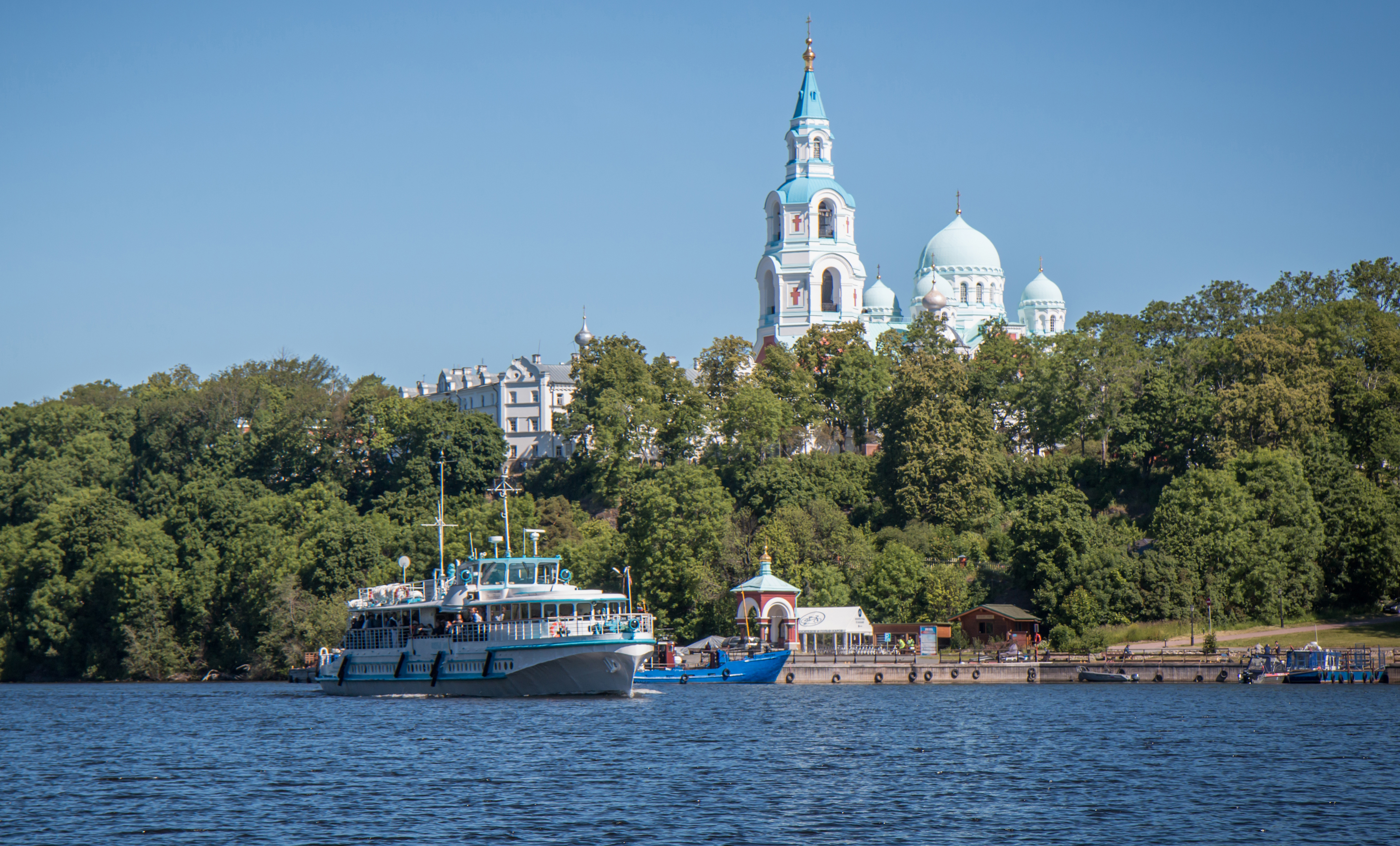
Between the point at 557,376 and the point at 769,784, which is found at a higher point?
the point at 557,376

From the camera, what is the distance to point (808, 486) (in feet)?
331

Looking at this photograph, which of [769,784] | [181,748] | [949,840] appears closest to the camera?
[949,840]

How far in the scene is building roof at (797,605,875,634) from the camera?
285 feet

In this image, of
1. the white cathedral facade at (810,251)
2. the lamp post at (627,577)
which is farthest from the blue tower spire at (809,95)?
the lamp post at (627,577)

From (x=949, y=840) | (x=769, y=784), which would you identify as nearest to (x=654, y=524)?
(x=769, y=784)

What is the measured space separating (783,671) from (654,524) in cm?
1593

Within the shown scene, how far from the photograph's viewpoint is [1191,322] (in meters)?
115

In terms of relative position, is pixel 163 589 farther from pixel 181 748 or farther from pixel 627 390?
pixel 181 748

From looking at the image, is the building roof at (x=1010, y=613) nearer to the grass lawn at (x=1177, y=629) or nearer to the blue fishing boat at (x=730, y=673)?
the grass lawn at (x=1177, y=629)

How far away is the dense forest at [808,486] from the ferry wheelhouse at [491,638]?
1986 cm

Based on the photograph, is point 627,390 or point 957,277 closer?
point 627,390

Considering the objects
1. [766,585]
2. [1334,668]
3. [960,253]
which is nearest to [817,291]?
[960,253]

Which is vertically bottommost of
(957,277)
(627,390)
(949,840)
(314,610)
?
(949,840)

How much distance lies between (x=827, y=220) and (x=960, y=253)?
20956mm
